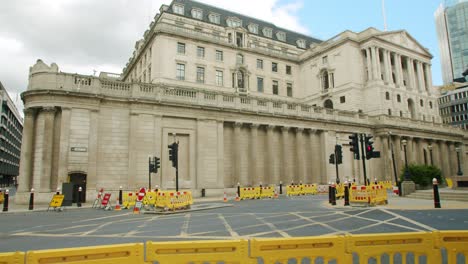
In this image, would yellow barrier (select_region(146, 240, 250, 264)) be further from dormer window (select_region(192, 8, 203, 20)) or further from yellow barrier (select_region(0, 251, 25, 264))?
dormer window (select_region(192, 8, 203, 20))

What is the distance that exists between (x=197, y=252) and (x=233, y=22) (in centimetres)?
5766

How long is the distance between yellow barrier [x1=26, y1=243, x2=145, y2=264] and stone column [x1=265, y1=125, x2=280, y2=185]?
110 ft

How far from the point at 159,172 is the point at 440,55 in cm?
18777

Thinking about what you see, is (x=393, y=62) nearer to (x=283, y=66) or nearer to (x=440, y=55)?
(x=283, y=66)

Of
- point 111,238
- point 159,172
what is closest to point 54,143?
point 159,172

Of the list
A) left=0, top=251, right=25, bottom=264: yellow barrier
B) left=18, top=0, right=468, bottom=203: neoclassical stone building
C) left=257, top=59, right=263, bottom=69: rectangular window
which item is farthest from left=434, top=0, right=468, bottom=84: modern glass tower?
left=0, top=251, right=25, bottom=264: yellow barrier

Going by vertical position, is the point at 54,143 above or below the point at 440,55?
below

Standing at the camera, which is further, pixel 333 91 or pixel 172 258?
pixel 333 91

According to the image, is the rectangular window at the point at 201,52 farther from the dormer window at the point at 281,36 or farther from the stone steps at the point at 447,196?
the stone steps at the point at 447,196

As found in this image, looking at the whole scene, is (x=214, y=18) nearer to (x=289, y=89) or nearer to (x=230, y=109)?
(x=289, y=89)

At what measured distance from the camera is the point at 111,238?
1011cm

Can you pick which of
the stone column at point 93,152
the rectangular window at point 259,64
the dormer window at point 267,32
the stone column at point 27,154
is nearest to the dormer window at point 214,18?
the rectangular window at point 259,64

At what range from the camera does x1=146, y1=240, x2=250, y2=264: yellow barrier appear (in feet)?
15.0

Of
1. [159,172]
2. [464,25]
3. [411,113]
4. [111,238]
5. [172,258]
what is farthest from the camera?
[464,25]
